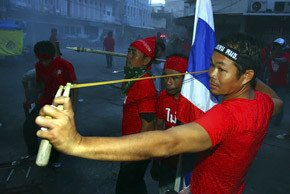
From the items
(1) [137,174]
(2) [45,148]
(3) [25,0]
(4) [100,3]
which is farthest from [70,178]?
(4) [100,3]

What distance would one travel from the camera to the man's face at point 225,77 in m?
1.62

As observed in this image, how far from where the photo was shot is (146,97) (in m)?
2.71

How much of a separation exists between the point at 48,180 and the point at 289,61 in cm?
632

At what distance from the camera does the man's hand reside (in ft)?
3.36

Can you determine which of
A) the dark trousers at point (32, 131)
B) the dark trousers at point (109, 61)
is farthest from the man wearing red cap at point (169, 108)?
the dark trousers at point (109, 61)

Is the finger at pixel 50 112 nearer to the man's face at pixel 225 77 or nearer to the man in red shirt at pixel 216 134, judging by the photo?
the man in red shirt at pixel 216 134

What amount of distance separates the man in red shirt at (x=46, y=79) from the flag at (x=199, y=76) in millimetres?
2197

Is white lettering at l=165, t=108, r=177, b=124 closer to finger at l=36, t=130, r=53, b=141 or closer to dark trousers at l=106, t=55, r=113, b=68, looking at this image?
finger at l=36, t=130, r=53, b=141

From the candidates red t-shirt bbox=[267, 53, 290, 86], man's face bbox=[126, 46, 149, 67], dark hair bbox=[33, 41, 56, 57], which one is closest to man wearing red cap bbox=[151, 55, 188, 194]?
man's face bbox=[126, 46, 149, 67]

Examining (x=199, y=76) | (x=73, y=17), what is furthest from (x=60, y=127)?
(x=73, y=17)

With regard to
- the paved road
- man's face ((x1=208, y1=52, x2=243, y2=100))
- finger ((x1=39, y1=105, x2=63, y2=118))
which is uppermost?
man's face ((x1=208, y1=52, x2=243, y2=100))

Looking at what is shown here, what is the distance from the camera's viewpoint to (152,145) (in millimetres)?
1202

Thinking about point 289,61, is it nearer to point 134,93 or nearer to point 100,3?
point 134,93

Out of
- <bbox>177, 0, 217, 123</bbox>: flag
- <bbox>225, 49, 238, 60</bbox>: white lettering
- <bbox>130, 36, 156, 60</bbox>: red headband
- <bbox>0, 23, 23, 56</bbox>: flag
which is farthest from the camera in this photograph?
<bbox>0, 23, 23, 56</bbox>: flag
